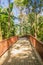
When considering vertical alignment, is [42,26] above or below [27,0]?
below

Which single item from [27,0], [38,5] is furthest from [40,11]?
[27,0]

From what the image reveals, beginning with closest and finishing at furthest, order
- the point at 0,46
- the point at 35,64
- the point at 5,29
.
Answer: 1. the point at 35,64
2. the point at 0,46
3. the point at 5,29

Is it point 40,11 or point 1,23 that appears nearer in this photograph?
point 1,23

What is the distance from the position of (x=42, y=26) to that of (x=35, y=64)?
30.2 m

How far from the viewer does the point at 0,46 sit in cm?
1532

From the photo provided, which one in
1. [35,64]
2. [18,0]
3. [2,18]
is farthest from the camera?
[18,0]

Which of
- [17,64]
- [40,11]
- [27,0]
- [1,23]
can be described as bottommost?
[17,64]

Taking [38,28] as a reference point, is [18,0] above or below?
above

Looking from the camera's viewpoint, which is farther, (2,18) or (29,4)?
(29,4)

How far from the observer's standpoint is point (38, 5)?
4156 centimetres

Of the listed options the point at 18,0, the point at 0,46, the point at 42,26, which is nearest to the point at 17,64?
the point at 0,46

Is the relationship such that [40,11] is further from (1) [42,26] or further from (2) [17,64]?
(2) [17,64]

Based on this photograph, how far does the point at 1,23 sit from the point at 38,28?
11.1m

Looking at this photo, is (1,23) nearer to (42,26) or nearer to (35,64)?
(42,26)
